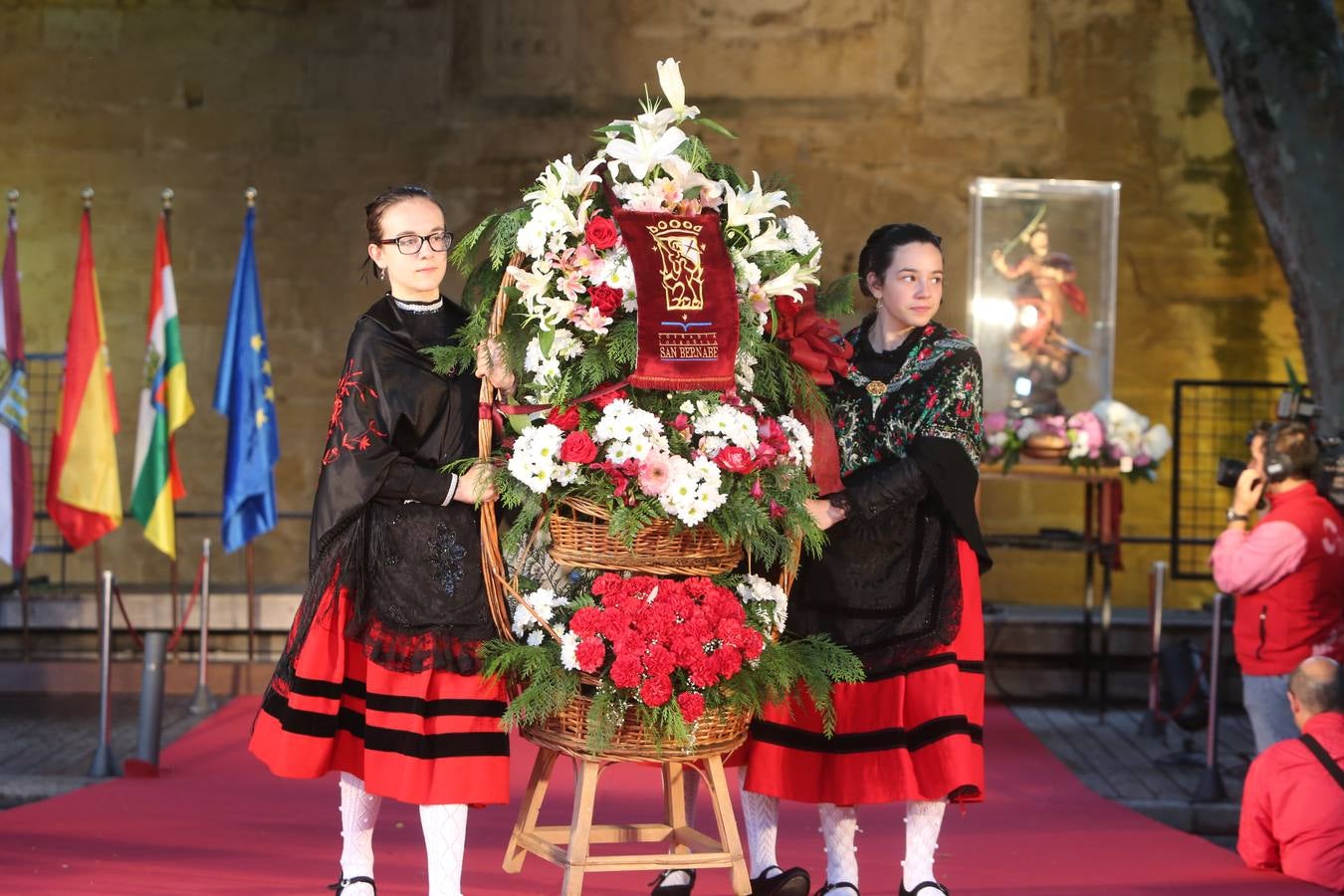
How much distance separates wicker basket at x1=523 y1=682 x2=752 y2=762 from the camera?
3348mm

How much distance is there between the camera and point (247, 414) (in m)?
7.82

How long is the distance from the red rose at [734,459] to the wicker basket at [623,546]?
147mm

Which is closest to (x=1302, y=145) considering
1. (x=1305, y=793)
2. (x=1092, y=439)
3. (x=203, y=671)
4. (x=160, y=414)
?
(x=1092, y=439)

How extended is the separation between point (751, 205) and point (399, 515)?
0.93 meters

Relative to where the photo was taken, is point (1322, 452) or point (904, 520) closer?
point (904, 520)

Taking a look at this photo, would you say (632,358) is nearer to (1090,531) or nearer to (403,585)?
(403,585)

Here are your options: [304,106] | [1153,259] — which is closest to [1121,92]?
[1153,259]

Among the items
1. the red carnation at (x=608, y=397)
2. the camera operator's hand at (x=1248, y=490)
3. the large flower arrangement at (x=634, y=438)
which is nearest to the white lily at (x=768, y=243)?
the large flower arrangement at (x=634, y=438)

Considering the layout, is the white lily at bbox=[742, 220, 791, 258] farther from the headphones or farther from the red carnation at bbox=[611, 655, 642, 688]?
the headphones

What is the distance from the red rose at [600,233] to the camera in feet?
10.7

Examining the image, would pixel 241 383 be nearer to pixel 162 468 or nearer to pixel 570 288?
pixel 162 468

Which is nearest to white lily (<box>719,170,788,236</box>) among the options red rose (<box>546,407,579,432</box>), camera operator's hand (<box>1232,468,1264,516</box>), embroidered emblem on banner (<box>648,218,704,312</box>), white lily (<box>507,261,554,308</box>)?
embroidered emblem on banner (<box>648,218,704,312</box>)

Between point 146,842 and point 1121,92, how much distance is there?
23.3 feet

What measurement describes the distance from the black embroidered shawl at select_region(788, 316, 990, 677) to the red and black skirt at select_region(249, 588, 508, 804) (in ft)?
2.50
